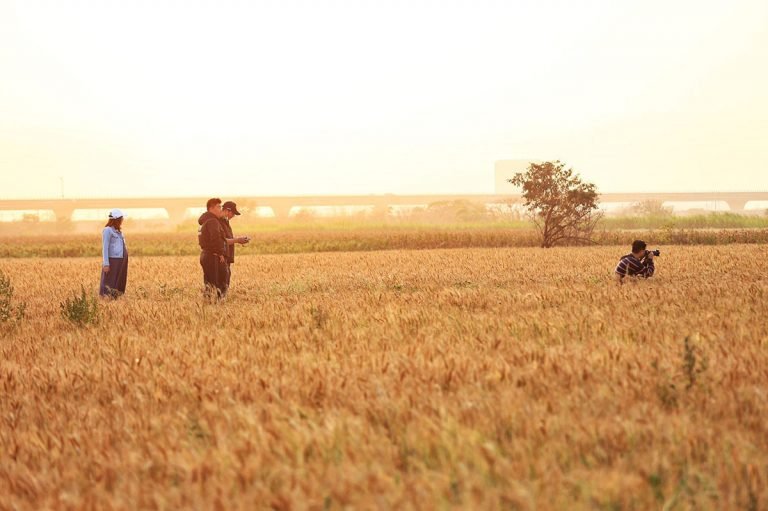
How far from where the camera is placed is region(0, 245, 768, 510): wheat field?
271cm

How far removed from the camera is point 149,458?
3.41m

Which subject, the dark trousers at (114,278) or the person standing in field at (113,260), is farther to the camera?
the dark trousers at (114,278)

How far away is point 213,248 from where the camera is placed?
12008 millimetres

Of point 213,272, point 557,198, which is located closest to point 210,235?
point 213,272

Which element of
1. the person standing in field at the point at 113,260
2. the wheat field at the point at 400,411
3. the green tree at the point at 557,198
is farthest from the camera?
the green tree at the point at 557,198

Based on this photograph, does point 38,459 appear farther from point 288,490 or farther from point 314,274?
point 314,274

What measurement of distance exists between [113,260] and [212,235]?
2.90 meters

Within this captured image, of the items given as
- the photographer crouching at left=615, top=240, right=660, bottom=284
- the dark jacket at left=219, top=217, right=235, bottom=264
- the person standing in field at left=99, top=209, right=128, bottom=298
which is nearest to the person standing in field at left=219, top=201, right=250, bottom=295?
the dark jacket at left=219, top=217, right=235, bottom=264

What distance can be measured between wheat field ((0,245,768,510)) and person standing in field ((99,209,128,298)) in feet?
16.0

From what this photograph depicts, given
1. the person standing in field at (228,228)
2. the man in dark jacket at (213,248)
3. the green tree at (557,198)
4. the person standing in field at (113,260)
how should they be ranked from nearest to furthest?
the person standing in field at (228,228)
the man in dark jacket at (213,248)
the person standing in field at (113,260)
the green tree at (557,198)

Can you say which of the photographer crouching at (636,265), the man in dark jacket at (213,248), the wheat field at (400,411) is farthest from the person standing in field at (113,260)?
the photographer crouching at (636,265)

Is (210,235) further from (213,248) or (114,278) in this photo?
(114,278)

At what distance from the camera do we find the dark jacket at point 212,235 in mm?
11758

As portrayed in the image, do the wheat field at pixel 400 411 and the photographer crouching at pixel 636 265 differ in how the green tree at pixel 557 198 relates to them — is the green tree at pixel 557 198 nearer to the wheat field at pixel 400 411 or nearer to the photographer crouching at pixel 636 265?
the photographer crouching at pixel 636 265
